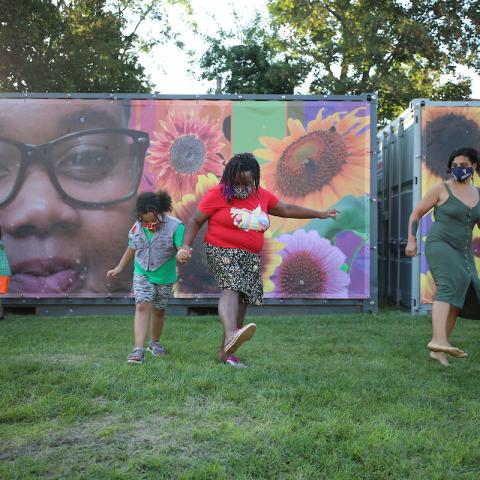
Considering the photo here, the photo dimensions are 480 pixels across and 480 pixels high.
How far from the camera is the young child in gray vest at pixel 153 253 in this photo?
5.55 metres

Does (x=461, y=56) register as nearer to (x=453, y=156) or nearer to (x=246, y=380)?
(x=453, y=156)

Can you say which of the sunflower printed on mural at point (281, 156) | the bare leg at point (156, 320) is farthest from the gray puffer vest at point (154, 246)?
the sunflower printed on mural at point (281, 156)

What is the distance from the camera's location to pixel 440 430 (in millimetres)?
3547

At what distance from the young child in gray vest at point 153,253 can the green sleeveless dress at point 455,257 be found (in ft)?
7.12

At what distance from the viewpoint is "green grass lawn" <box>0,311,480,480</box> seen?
3014 millimetres

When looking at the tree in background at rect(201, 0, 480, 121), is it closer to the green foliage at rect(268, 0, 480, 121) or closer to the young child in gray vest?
the green foliage at rect(268, 0, 480, 121)

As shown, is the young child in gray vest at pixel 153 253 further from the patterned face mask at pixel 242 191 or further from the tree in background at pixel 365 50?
the tree in background at pixel 365 50

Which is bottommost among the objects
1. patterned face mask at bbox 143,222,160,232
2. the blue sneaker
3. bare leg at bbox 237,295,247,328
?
the blue sneaker

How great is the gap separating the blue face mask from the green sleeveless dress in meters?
0.12

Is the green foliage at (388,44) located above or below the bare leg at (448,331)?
above

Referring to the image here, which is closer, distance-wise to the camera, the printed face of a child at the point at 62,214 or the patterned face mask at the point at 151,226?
the patterned face mask at the point at 151,226

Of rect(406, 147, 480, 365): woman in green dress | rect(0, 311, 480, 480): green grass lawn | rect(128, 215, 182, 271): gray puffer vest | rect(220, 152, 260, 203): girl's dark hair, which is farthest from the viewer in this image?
rect(128, 215, 182, 271): gray puffer vest

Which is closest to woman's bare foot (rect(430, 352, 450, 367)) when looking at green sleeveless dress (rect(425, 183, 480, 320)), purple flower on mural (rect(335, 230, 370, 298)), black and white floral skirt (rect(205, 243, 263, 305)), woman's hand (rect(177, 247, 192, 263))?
green sleeveless dress (rect(425, 183, 480, 320))

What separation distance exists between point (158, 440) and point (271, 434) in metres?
0.57
